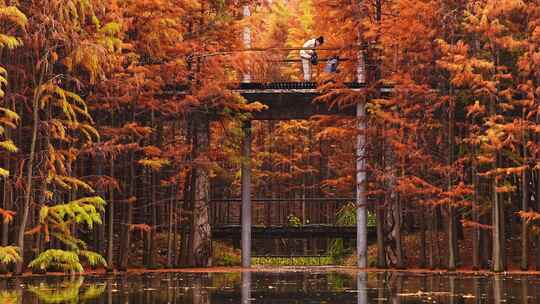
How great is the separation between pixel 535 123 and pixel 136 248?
13.9 metres

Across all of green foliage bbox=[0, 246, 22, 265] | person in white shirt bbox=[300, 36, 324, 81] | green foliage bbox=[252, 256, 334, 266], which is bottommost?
green foliage bbox=[252, 256, 334, 266]

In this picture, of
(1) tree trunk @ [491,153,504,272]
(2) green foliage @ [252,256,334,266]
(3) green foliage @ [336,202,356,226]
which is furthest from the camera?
(2) green foliage @ [252,256,334,266]

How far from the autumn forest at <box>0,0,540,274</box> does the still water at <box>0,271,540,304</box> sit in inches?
155

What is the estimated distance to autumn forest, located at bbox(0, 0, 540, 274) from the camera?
25547 millimetres

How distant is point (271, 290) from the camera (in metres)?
18.2

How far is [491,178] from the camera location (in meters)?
28.9

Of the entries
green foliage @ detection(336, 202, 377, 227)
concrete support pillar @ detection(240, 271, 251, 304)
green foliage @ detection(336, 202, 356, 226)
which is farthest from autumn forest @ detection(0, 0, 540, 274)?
concrete support pillar @ detection(240, 271, 251, 304)

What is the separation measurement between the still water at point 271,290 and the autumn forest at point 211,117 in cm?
393

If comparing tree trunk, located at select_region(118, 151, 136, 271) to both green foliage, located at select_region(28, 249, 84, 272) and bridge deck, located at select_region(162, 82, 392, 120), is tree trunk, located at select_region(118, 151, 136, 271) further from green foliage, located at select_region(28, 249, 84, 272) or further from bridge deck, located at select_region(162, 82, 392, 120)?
green foliage, located at select_region(28, 249, 84, 272)

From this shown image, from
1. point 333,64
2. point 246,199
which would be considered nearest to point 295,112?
point 333,64

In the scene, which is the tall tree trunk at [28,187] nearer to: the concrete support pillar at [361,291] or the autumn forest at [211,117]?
the autumn forest at [211,117]

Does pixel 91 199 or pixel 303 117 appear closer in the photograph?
pixel 91 199

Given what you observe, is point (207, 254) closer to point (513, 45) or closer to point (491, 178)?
point (491, 178)

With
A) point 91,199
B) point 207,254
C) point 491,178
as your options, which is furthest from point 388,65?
point 91,199
